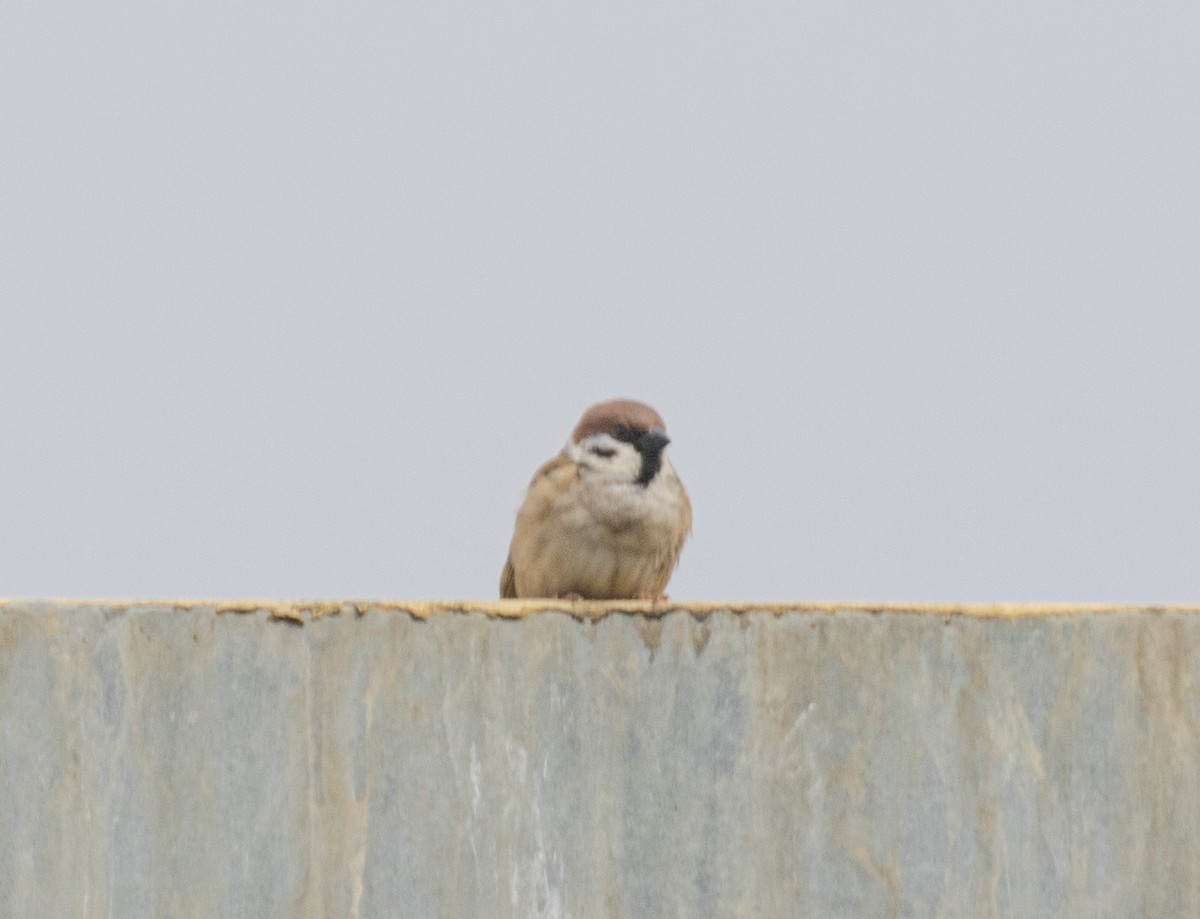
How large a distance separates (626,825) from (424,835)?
0.33m

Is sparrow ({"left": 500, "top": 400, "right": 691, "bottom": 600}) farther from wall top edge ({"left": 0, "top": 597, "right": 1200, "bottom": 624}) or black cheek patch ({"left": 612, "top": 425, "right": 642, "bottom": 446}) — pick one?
wall top edge ({"left": 0, "top": 597, "right": 1200, "bottom": 624})

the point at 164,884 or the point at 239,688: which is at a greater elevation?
the point at 239,688

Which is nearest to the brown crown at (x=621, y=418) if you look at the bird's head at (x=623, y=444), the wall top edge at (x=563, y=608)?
the bird's head at (x=623, y=444)

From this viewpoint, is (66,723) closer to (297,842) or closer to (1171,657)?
(297,842)

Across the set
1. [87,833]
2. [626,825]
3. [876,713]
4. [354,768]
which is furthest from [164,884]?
[876,713]

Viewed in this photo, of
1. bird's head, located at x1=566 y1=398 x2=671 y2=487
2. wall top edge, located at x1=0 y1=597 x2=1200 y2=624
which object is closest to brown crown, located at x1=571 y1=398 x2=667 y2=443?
bird's head, located at x1=566 y1=398 x2=671 y2=487

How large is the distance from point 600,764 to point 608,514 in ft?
5.09

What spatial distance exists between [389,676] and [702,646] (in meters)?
0.52

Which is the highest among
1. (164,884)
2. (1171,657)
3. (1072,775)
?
(1171,657)

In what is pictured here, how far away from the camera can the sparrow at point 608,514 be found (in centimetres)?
446

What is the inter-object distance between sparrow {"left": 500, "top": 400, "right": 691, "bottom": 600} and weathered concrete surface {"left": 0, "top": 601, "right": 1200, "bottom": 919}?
4.77 ft

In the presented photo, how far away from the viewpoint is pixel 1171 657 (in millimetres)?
3004

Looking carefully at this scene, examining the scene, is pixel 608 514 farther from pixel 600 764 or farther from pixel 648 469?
pixel 600 764

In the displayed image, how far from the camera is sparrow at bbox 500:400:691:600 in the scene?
4.46 metres
